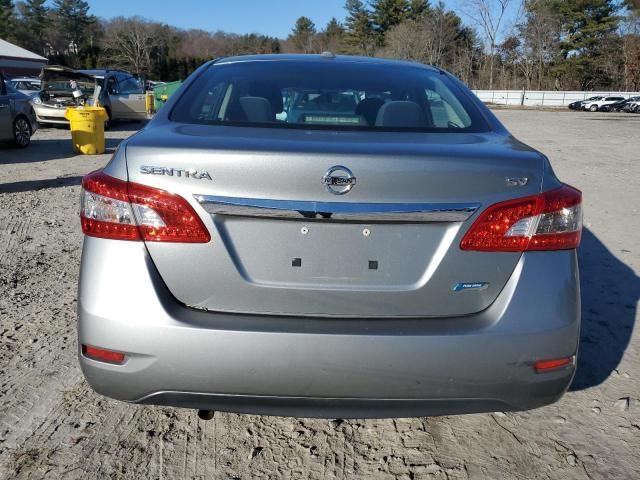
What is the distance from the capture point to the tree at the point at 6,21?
7944 centimetres

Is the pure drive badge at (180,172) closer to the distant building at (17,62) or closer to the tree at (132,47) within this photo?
the distant building at (17,62)

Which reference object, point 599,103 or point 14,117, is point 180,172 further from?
point 599,103

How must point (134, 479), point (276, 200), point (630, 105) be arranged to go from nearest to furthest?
point (276, 200) < point (134, 479) < point (630, 105)

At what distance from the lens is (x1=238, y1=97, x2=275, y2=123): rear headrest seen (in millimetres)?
2551

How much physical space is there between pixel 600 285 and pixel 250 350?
11.8 feet

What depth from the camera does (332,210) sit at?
6.15ft

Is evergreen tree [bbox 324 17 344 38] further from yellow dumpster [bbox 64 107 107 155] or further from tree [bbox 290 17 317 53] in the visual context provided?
yellow dumpster [bbox 64 107 107 155]

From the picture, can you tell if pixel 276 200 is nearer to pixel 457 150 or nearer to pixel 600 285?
pixel 457 150

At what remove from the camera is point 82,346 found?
2057mm

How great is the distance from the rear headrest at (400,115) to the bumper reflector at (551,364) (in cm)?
112

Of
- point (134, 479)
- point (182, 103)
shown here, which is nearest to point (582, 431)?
point (134, 479)

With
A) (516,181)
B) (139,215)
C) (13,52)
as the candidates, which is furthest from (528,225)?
(13,52)

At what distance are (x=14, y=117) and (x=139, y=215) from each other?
12.0 metres

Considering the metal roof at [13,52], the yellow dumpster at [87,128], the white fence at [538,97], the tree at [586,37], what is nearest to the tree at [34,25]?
the metal roof at [13,52]
